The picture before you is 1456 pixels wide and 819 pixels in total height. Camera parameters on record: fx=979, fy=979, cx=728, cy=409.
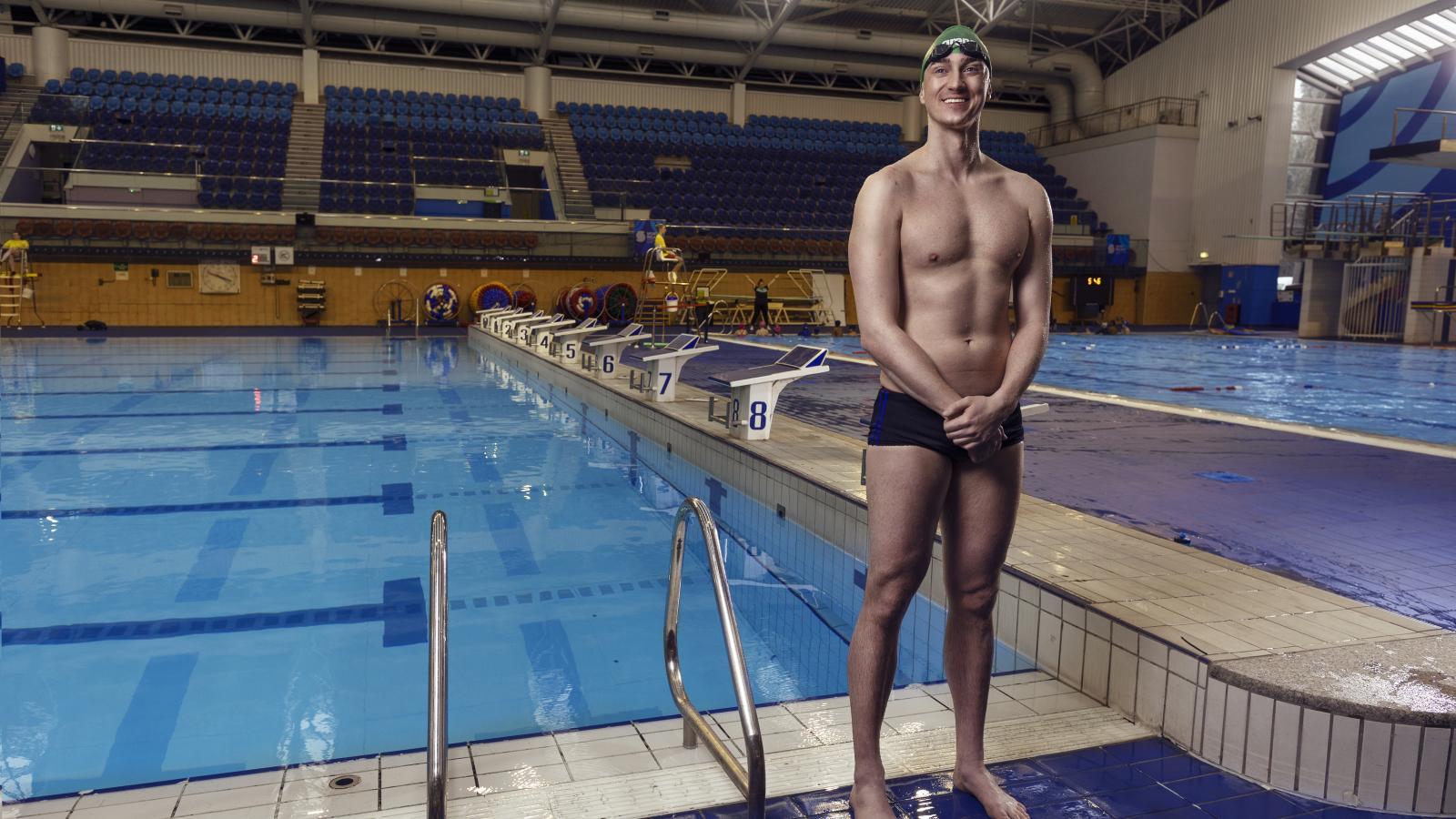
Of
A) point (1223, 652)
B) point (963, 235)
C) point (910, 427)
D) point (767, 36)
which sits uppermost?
point (767, 36)

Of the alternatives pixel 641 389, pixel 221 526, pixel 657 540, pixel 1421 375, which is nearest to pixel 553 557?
pixel 657 540

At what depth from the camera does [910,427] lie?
172 centimetres

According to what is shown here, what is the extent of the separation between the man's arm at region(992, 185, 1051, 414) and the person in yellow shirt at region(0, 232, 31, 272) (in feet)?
64.0

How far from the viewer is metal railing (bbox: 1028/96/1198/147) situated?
23.9m

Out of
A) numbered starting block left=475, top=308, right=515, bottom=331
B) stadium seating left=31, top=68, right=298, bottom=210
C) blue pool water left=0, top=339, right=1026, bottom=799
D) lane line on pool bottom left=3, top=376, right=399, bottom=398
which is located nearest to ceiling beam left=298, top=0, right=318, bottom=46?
stadium seating left=31, top=68, right=298, bottom=210

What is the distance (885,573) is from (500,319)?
15.3 m

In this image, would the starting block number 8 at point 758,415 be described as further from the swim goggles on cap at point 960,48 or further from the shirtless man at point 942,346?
the swim goggles on cap at point 960,48

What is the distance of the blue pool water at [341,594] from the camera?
2.78 meters

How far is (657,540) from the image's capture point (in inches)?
187

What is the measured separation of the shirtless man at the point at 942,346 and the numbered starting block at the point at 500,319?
1434cm

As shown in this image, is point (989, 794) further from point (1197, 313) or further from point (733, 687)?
point (1197, 313)

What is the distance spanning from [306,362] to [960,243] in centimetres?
1280

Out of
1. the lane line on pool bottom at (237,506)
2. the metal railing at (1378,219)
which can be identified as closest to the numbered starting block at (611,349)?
the lane line on pool bottom at (237,506)

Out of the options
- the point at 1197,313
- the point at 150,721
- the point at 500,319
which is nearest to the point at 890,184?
the point at 150,721
